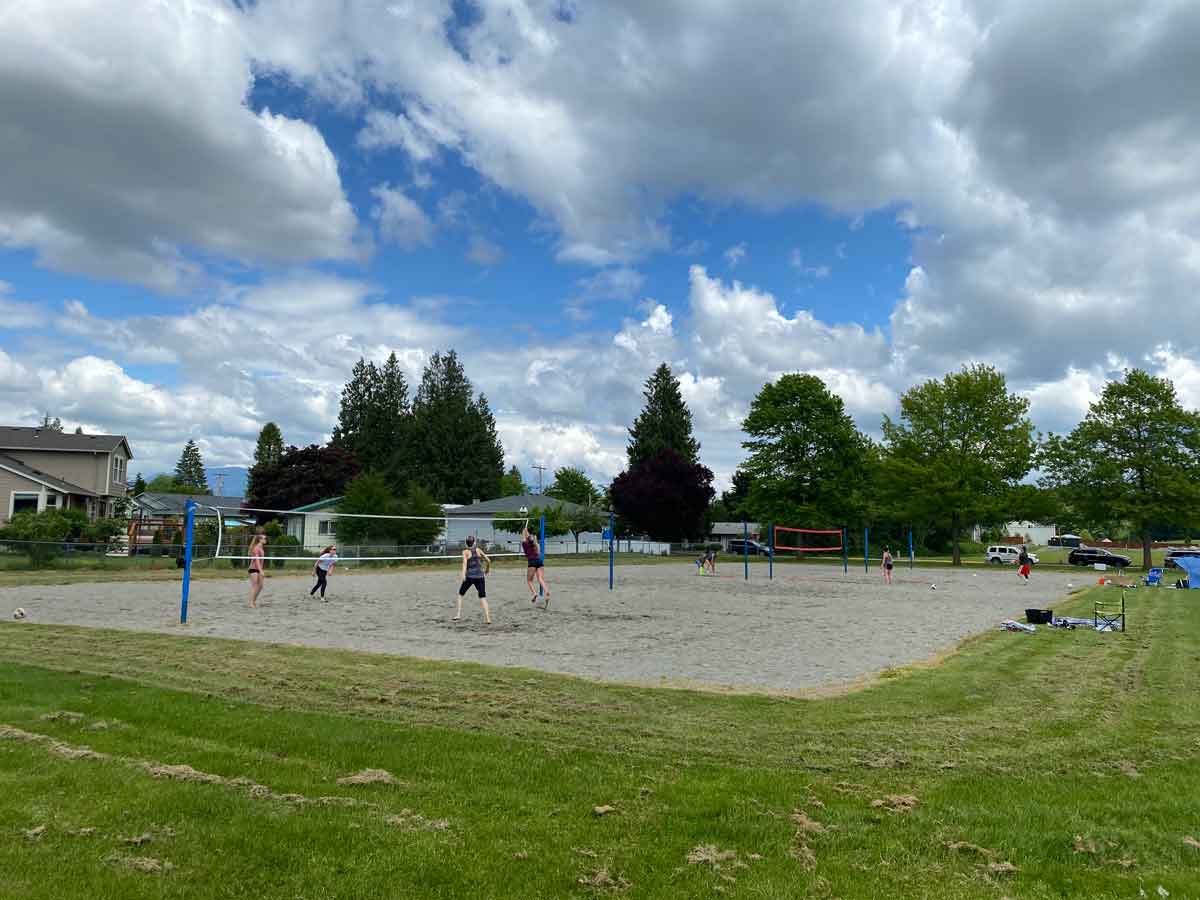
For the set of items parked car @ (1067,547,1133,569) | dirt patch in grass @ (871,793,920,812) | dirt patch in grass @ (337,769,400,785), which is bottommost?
parked car @ (1067,547,1133,569)

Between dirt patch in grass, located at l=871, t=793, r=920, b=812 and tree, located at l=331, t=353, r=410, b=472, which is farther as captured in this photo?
tree, located at l=331, t=353, r=410, b=472

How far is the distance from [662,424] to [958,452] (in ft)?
121

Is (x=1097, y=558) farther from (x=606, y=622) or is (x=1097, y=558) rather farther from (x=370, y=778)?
(x=370, y=778)

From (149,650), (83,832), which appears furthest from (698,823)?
(149,650)

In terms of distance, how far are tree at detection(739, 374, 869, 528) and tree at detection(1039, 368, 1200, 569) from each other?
14513 millimetres

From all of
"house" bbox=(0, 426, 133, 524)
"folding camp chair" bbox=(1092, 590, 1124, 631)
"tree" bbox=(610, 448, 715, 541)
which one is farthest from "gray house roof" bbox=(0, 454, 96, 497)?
"folding camp chair" bbox=(1092, 590, 1124, 631)

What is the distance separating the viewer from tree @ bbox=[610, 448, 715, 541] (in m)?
72.9

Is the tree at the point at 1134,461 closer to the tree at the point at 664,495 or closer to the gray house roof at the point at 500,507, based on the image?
the tree at the point at 664,495

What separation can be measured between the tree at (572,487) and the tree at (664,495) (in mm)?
36832

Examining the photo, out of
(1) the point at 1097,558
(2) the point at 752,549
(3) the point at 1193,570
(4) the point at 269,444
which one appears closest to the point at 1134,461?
(1) the point at 1097,558

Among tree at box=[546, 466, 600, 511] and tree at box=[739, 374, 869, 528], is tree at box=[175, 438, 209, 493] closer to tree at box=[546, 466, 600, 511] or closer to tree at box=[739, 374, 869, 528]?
tree at box=[546, 466, 600, 511]

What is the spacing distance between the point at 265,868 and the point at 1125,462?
5656cm

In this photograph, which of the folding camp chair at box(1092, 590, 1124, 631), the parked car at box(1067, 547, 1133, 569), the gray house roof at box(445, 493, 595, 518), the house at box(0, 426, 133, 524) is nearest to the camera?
the folding camp chair at box(1092, 590, 1124, 631)

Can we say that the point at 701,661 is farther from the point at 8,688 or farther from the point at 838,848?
the point at 8,688
